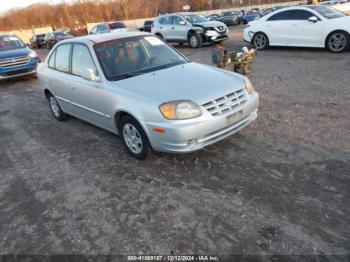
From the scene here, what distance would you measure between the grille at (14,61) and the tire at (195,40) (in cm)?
783

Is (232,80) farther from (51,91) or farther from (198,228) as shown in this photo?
(51,91)

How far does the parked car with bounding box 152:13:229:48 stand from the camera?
15242mm

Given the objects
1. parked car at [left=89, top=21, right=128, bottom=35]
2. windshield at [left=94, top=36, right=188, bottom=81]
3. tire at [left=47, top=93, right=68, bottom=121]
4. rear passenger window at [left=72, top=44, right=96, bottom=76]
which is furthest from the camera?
parked car at [left=89, top=21, right=128, bottom=35]

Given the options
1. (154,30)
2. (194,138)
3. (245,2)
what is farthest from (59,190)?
(245,2)

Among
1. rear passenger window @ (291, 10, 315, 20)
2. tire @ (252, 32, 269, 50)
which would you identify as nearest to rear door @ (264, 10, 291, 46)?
rear passenger window @ (291, 10, 315, 20)

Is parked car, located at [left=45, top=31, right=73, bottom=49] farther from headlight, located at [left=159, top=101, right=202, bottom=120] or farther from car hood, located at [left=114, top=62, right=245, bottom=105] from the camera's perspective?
headlight, located at [left=159, top=101, right=202, bottom=120]

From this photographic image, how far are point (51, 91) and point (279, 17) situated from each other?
9.15 meters

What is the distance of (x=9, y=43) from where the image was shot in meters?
12.4

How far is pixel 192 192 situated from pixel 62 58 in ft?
12.4

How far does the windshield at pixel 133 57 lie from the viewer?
459 cm

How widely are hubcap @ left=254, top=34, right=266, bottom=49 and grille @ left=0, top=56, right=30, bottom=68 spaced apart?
919 centimetres

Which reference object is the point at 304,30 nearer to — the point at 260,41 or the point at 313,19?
the point at 313,19

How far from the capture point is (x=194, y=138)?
12.2ft

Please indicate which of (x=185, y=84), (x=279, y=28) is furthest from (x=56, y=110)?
(x=279, y=28)
